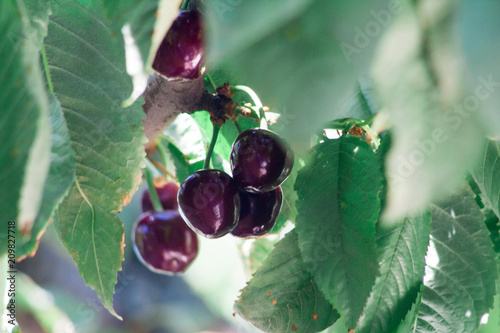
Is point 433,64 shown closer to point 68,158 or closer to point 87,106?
point 68,158

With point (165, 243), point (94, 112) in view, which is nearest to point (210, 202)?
point (94, 112)

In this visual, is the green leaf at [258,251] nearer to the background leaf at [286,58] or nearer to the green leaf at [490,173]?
the green leaf at [490,173]

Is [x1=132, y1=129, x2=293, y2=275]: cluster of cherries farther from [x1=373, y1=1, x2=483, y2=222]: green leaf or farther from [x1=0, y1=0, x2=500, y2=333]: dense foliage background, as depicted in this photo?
[x1=373, y1=1, x2=483, y2=222]: green leaf

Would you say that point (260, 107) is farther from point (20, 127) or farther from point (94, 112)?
point (20, 127)

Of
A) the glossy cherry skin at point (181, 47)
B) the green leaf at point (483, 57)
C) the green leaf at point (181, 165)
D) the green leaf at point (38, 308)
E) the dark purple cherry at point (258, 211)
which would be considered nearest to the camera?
the green leaf at point (483, 57)

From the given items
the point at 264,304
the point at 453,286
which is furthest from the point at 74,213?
the point at 453,286

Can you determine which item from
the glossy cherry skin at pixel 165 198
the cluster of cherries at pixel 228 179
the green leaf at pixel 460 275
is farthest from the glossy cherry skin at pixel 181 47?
the glossy cherry skin at pixel 165 198
